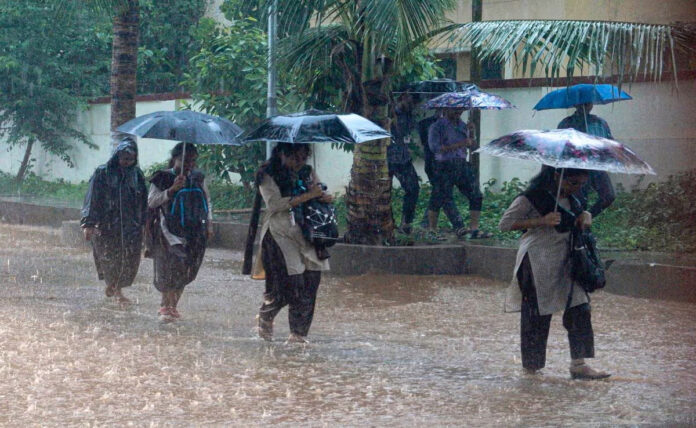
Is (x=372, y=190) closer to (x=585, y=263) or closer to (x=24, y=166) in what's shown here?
(x=585, y=263)

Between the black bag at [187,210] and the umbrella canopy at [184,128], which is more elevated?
the umbrella canopy at [184,128]

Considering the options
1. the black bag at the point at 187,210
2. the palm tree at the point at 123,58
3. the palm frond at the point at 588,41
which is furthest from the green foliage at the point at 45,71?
the black bag at the point at 187,210

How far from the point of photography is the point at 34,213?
1906 cm

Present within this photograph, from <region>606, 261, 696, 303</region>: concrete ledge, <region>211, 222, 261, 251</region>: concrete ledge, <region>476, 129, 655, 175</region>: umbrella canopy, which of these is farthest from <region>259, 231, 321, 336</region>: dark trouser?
<region>211, 222, 261, 251</region>: concrete ledge

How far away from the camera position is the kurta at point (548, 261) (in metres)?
6.77

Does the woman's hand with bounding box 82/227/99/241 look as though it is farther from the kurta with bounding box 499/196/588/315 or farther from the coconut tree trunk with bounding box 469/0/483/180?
the coconut tree trunk with bounding box 469/0/483/180

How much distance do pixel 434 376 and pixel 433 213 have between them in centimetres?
652

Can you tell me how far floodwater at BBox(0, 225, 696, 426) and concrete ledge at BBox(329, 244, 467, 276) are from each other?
31.6 inches

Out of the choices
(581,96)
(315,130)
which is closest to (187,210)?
(315,130)

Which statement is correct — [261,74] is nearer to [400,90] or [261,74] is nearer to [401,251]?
[400,90]

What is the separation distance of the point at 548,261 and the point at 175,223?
3.42 meters

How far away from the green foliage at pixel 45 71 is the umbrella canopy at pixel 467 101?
37.1 feet

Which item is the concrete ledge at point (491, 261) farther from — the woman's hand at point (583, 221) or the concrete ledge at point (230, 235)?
the woman's hand at point (583, 221)

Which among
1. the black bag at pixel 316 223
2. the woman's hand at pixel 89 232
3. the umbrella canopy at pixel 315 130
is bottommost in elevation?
the woman's hand at pixel 89 232
